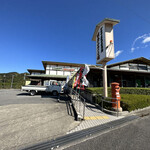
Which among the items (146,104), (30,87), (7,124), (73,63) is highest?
(73,63)

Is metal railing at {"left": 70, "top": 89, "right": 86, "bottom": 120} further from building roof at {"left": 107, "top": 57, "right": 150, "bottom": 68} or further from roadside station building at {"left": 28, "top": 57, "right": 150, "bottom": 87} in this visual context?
building roof at {"left": 107, "top": 57, "right": 150, "bottom": 68}

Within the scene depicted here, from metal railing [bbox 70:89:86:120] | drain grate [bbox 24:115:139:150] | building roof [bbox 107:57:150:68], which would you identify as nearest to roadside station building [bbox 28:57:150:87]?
building roof [bbox 107:57:150:68]

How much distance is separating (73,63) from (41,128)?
19.9 metres

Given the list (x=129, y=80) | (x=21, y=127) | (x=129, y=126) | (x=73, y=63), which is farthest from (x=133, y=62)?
(x=21, y=127)

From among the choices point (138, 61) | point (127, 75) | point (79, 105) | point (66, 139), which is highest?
point (138, 61)

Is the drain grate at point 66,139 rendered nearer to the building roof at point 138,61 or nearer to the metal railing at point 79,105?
the metal railing at point 79,105

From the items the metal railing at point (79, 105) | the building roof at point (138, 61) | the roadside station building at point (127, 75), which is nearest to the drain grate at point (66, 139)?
the metal railing at point (79, 105)

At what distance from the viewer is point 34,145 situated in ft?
7.61

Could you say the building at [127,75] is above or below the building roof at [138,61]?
below

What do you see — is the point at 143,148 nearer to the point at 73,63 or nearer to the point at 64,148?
the point at 64,148

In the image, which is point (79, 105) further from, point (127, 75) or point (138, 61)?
point (138, 61)

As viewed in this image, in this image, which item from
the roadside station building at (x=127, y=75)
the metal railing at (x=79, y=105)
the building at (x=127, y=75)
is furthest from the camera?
the building at (x=127, y=75)

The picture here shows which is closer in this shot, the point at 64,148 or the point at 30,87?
the point at 64,148

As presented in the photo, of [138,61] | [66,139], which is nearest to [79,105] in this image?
[66,139]
